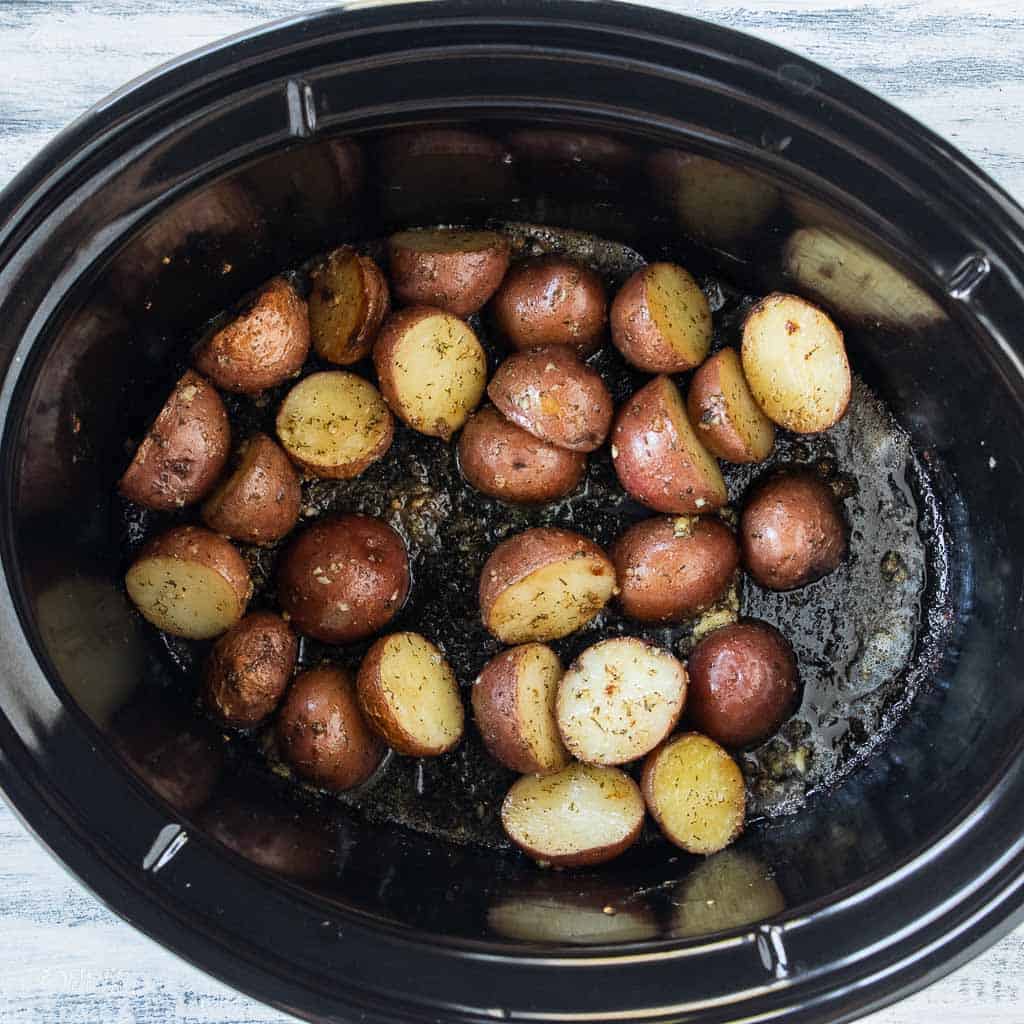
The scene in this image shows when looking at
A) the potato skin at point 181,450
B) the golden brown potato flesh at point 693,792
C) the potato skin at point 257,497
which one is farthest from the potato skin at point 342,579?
the golden brown potato flesh at point 693,792

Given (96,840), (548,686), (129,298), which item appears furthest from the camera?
(548,686)

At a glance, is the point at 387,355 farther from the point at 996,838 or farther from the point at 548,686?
the point at 996,838

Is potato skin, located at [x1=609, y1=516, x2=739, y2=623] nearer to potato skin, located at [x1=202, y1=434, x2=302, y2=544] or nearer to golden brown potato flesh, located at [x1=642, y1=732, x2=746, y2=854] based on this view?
golden brown potato flesh, located at [x1=642, y1=732, x2=746, y2=854]

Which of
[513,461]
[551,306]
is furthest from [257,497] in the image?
[551,306]

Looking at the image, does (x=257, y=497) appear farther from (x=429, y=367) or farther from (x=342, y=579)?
(x=429, y=367)

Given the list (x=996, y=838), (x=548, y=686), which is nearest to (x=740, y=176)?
(x=548, y=686)

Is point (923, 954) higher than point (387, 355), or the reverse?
point (387, 355)

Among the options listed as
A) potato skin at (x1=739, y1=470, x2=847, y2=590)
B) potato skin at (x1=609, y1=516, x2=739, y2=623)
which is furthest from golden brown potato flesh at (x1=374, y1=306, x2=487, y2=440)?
potato skin at (x1=739, y1=470, x2=847, y2=590)

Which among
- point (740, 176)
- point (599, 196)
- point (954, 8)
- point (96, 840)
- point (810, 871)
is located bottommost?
point (96, 840)
